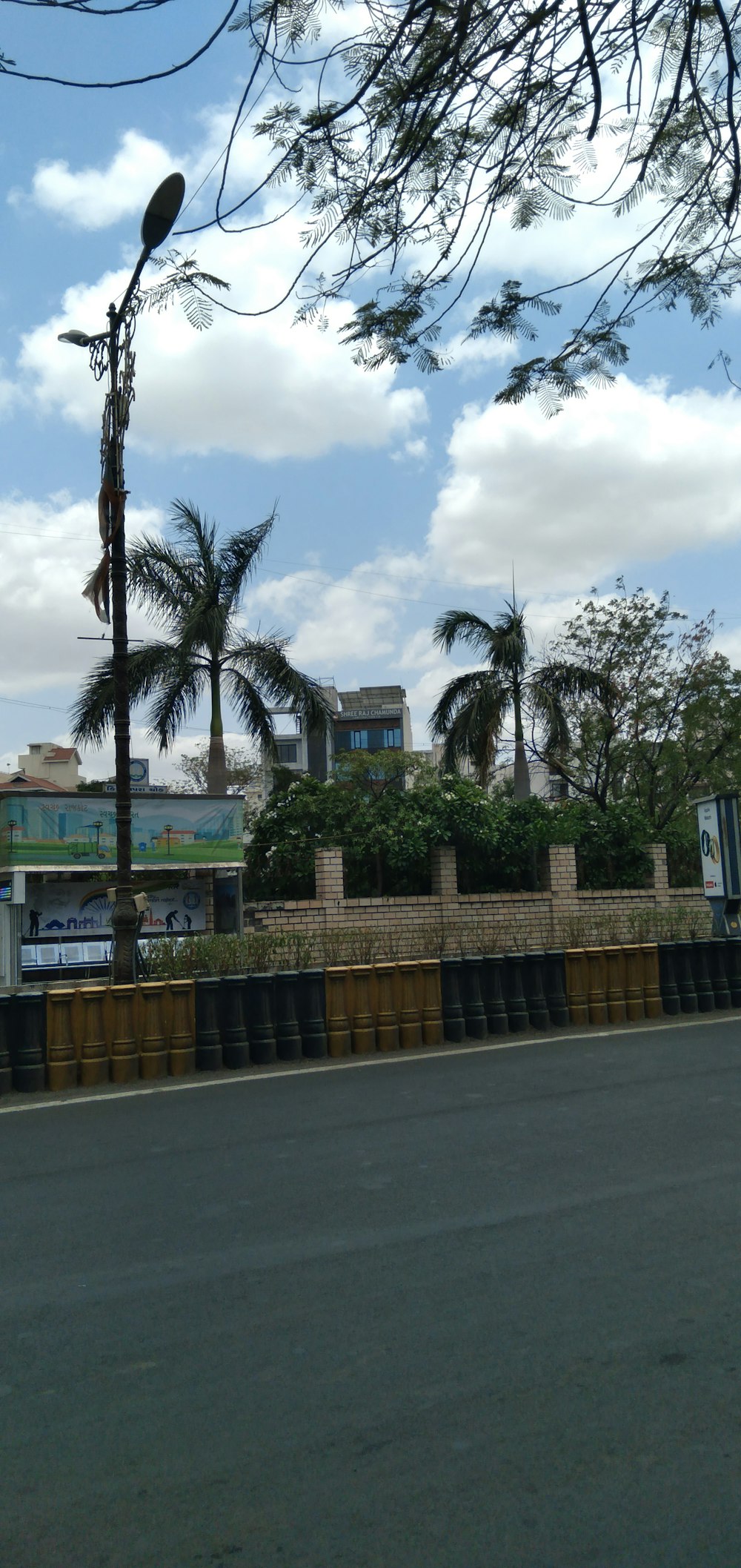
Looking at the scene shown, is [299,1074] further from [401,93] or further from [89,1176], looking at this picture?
[401,93]

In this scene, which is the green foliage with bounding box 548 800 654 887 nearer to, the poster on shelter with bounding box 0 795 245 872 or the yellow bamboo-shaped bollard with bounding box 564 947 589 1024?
the poster on shelter with bounding box 0 795 245 872

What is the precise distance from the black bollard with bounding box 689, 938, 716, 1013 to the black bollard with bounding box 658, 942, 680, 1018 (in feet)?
1.25

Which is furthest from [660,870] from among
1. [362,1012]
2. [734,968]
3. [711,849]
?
[362,1012]

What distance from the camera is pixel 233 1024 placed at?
10789mm

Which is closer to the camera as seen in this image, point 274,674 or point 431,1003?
point 431,1003

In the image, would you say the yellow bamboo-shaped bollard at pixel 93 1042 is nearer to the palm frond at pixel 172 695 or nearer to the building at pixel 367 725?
the palm frond at pixel 172 695

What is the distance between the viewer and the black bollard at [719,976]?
14.7 m

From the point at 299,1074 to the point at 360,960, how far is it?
482 cm

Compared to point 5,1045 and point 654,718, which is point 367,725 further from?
point 5,1045

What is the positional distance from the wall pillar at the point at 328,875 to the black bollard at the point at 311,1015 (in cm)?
819

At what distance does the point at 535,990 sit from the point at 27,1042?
5.69 meters

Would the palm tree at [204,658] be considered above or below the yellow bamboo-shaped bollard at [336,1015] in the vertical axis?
above

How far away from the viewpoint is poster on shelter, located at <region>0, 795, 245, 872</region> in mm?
19781

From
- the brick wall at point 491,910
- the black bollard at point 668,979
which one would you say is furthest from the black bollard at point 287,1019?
the brick wall at point 491,910
